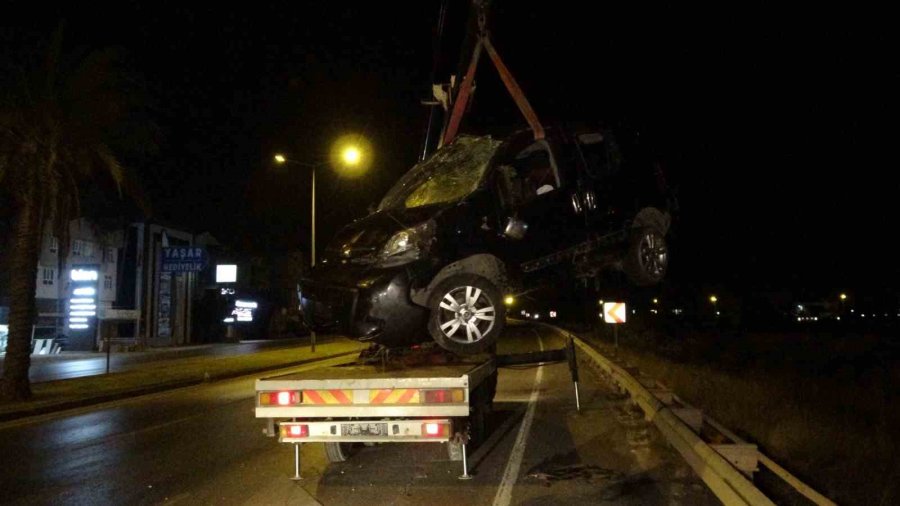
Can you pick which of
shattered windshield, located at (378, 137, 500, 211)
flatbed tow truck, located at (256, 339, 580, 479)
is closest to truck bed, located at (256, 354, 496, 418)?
flatbed tow truck, located at (256, 339, 580, 479)

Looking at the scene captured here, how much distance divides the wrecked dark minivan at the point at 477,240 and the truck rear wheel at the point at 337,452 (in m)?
1.30

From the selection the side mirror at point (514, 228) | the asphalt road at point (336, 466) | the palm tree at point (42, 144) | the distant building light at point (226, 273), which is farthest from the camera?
the distant building light at point (226, 273)

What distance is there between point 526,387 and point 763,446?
8.42m

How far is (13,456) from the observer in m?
9.77

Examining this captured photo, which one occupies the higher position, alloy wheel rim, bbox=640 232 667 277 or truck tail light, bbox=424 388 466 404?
alloy wheel rim, bbox=640 232 667 277

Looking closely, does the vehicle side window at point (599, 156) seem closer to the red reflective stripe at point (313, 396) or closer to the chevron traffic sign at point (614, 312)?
the red reflective stripe at point (313, 396)

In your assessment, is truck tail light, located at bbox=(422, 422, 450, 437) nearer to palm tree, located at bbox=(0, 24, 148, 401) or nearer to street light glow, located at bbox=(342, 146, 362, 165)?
palm tree, located at bbox=(0, 24, 148, 401)

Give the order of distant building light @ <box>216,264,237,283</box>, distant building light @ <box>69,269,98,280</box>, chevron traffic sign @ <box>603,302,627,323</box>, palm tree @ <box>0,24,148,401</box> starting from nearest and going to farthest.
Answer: palm tree @ <box>0,24,148,401</box>
chevron traffic sign @ <box>603,302,627,323</box>
distant building light @ <box>69,269,98,280</box>
distant building light @ <box>216,264,237,283</box>

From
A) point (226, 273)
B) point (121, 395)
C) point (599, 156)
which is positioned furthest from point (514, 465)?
point (226, 273)

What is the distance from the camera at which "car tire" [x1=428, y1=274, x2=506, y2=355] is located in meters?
7.96

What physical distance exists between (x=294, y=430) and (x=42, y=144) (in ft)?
39.0

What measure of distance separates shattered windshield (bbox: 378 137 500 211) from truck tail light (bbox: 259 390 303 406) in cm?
251

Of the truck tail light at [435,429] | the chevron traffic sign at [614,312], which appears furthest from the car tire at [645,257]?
the chevron traffic sign at [614,312]

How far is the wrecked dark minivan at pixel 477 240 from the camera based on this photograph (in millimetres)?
7891
